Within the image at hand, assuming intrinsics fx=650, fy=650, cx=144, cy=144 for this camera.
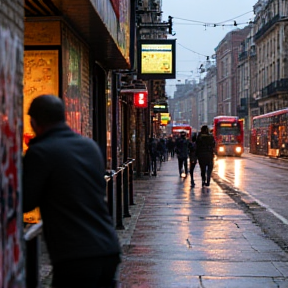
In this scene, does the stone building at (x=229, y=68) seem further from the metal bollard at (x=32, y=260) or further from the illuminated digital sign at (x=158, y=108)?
the metal bollard at (x=32, y=260)

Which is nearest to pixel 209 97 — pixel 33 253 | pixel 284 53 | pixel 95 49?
pixel 284 53

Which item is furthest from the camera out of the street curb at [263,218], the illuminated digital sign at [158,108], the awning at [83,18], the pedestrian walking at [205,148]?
the illuminated digital sign at [158,108]

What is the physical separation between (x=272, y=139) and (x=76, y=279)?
4791cm

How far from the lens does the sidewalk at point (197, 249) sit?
719 centimetres

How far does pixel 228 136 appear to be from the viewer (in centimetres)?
5212

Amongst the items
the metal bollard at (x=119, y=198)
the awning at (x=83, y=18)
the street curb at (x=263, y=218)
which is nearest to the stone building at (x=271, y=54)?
the street curb at (x=263, y=218)

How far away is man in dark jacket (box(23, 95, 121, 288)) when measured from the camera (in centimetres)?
350

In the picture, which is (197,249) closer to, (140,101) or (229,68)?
(140,101)

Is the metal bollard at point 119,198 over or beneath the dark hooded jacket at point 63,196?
beneath

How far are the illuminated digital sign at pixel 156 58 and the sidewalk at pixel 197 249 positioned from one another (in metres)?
8.74

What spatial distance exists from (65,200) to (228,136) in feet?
161

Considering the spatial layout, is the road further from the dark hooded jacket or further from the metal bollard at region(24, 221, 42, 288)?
the dark hooded jacket

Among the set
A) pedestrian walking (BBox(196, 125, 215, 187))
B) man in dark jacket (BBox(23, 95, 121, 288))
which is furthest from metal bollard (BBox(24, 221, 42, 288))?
pedestrian walking (BBox(196, 125, 215, 187))

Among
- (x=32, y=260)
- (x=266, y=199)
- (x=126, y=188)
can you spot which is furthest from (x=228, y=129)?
(x=32, y=260)
